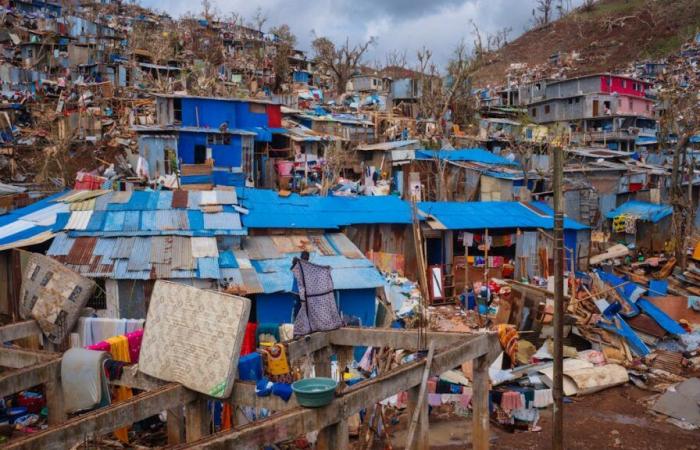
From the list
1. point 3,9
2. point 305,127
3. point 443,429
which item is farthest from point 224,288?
point 3,9

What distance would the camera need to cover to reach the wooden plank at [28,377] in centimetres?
870

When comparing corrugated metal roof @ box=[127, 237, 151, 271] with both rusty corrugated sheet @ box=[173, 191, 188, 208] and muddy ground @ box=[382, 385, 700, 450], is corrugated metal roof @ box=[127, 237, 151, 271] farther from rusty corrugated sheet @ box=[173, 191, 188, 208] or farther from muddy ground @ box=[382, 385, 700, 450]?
muddy ground @ box=[382, 385, 700, 450]

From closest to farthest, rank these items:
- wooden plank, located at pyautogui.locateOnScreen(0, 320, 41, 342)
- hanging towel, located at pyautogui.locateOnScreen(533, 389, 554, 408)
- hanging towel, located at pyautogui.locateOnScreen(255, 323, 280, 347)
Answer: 1. wooden plank, located at pyautogui.locateOnScreen(0, 320, 41, 342)
2. hanging towel, located at pyautogui.locateOnScreen(255, 323, 280, 347)
3. hanging towel, located at pyautogui.locateOnScreen(533, 389, 554, 408)

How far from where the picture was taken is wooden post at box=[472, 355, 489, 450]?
10047 millimetres

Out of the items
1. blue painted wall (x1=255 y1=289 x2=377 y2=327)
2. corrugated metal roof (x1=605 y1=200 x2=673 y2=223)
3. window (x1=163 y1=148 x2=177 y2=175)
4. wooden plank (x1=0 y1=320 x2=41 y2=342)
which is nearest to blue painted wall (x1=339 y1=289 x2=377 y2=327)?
A: blue painted wall (x1=255 y1=289 x2=377 y2=327)

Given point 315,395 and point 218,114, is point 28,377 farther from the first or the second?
point 218,114

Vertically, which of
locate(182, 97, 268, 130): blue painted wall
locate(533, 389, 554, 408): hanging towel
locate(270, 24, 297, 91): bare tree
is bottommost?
locate(533, 389, 554, 408): hanging towel

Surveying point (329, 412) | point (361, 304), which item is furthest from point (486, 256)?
point (329, 412)

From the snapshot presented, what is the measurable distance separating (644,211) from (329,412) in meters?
26.2

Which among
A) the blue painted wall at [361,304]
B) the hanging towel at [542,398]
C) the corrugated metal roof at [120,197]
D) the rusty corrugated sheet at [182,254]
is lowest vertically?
the hanging towel at [542,398]

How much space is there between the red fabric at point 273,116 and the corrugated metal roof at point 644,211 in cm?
1652

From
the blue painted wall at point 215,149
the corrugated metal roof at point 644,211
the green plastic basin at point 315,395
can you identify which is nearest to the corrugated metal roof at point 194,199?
the blue painted wall at point 215,149

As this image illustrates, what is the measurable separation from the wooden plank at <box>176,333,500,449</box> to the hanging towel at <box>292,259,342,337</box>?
232 centimetres

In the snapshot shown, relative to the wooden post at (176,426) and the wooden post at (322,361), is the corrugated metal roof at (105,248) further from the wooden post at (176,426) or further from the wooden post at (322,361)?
the wooden post at (322,361)
